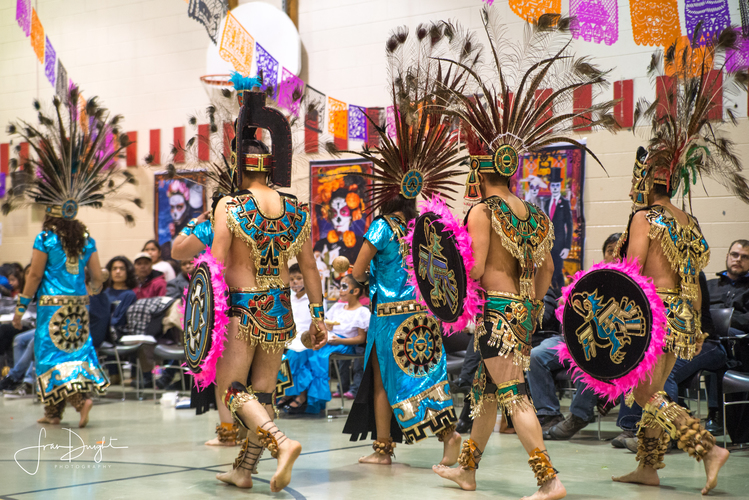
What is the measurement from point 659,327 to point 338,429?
2.90m

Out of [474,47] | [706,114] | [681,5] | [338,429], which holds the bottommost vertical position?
[338,429]

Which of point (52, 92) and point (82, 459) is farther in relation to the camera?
point (52, 92)

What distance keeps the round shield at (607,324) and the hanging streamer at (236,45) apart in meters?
6.21

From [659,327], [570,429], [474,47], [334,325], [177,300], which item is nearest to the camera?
[659,327]

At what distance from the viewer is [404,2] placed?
8781 millimetres

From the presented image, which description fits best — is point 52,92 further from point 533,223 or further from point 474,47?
point 533,223

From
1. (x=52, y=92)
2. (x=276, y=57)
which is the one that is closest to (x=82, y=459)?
(x=276, y=57)

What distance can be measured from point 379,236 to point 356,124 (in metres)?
4.49

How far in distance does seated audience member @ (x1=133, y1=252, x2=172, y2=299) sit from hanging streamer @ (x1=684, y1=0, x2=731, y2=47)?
5.73 meters

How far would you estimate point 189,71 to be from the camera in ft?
34.0

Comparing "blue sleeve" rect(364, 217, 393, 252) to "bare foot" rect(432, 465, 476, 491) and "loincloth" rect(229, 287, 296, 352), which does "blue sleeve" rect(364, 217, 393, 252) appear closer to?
"loincloth" rect(229, 287, 296, 352)

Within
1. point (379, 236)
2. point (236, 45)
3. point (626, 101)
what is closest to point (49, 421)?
point (379, 236)

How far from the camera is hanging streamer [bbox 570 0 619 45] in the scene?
24.3 feet

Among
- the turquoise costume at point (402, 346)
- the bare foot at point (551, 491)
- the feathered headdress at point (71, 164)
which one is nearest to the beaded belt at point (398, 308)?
the turquoise costume at point (402, 346)
